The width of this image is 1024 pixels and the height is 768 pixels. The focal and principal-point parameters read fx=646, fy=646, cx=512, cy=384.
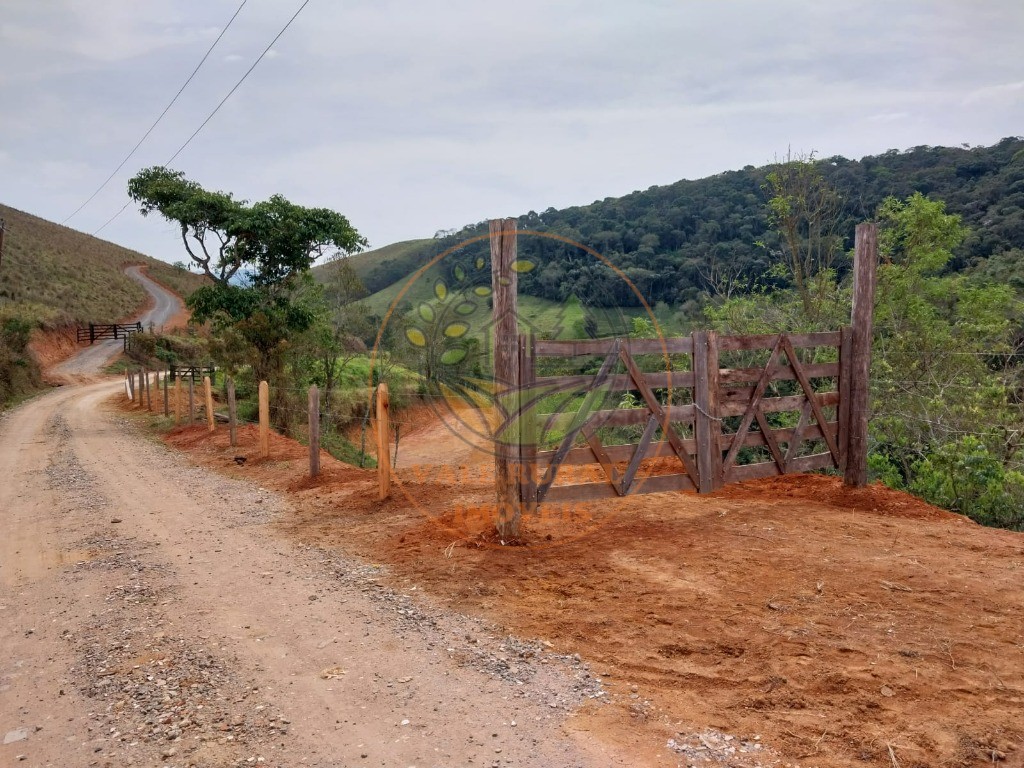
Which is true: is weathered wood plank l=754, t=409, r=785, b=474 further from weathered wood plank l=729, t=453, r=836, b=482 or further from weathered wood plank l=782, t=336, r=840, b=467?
weathered wood plank l=782, t=336, r=840, b=467

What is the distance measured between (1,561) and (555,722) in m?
6.40

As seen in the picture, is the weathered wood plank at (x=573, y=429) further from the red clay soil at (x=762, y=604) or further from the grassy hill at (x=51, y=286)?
the grassy hill at (x=51, y=286)

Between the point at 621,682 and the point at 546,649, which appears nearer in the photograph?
the point at 621,682

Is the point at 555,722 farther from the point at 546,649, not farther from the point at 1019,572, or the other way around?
the point at 1019,572

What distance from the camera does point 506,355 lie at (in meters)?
6.08

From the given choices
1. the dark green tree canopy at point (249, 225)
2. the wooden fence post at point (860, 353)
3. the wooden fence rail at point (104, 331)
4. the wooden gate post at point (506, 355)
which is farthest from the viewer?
the wooden fence rail at point (104, 331)

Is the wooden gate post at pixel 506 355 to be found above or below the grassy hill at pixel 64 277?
below

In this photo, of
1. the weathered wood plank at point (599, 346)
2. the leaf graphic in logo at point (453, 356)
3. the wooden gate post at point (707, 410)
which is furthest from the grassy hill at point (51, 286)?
the wooden gate post at point (707, 410)

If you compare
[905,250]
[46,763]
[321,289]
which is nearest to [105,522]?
[46,763]

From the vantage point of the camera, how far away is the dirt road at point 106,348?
34844mm

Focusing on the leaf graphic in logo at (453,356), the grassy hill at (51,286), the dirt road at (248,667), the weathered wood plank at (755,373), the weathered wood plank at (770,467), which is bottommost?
the dirt road at (248,667)

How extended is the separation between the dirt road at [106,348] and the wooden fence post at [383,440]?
31904 mm

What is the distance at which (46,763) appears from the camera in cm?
322

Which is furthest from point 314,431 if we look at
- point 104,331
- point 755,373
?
point 104,331
